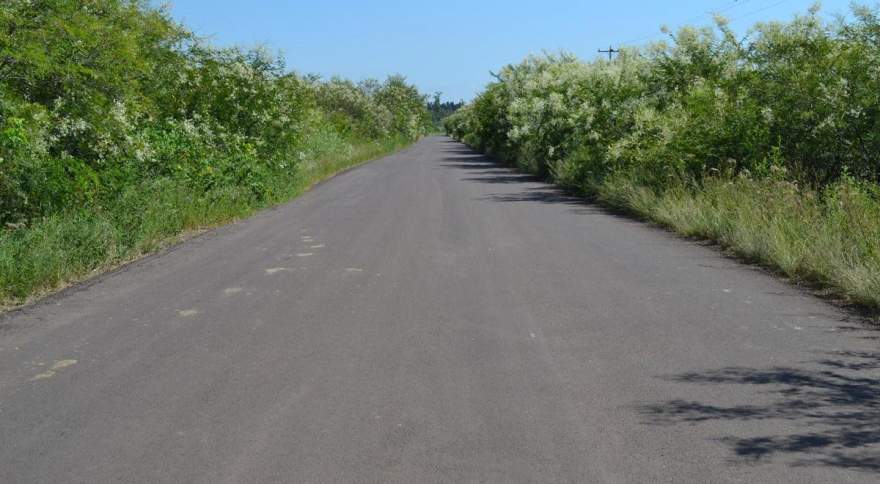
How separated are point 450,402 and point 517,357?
1.23m

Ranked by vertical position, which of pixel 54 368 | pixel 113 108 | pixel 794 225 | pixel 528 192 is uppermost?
pixel 113 108

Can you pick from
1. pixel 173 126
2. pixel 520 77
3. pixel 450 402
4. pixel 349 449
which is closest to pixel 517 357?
pixel 450 402

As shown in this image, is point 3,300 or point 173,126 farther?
point 173,126

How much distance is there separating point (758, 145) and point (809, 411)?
463 inches

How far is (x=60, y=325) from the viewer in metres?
7.97

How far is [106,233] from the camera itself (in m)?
11.7

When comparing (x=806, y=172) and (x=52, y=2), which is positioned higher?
(x=52, y=2)

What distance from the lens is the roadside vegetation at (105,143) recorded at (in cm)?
1070

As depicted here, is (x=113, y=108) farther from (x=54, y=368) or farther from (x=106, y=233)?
(x=54, y=368)

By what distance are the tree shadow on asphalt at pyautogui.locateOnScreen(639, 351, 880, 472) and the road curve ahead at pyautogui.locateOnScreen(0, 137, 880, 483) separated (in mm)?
21

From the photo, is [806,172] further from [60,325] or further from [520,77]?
[520,77]

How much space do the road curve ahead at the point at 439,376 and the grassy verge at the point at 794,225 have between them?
0.41m

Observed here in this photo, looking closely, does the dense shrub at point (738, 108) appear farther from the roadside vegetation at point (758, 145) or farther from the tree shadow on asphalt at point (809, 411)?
the tree shadow on asphalt at point (809, 411)

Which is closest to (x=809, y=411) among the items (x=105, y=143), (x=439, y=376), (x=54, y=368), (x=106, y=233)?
(x=439, y=376)
